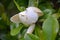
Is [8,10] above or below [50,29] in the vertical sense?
above

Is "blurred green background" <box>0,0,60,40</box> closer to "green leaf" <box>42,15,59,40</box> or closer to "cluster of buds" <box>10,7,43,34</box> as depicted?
"cluster of buds" <box>10,7,43,34</box>

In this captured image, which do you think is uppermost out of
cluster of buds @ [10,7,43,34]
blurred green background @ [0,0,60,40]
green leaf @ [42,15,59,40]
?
blurred green background @ [0,0,60,40]

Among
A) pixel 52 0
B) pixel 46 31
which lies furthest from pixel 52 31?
pixel 52 0

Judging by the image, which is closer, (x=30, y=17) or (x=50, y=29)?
(x=50, y=29)

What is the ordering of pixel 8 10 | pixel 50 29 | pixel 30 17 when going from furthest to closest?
pixel 8 10, pixel 30 17, pixel 50 29

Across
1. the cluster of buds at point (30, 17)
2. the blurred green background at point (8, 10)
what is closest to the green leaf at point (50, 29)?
the cluster of buds at point (30, 17)

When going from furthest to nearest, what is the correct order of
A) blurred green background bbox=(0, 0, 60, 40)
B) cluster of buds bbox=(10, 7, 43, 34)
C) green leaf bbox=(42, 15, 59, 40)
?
1. blurred green background bbox=(0, 0, 60, 40)
2. cluster of buds bbox=(10, 7, 43, 34)
3. green leaf bbox=(42, 15, 59, 40)

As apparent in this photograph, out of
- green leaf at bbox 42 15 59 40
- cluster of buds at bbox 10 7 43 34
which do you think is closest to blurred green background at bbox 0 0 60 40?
cluster of buds at bbox 10 7 43 34

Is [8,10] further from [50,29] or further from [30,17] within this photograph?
[50,29]

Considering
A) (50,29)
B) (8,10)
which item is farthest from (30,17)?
(8,10)

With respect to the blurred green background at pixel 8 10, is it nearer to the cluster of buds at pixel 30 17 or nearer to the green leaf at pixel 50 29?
the cluster of buds at pixel 30 17

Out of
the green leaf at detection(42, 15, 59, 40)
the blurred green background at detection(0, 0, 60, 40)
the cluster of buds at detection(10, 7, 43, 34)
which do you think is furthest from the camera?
the blurred green background at detection(0, 0, 60, 40)

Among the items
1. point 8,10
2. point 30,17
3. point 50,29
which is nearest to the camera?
point 50,29
